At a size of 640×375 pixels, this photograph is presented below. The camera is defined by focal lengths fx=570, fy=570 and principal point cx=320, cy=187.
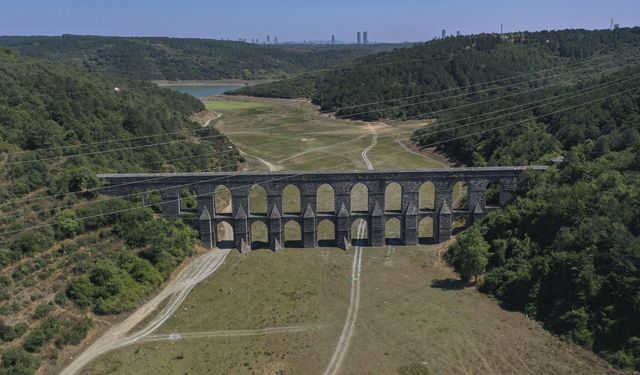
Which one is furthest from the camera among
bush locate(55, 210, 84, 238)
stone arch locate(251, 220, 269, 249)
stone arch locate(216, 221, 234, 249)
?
stone arch locate(251, 220, 269, 249)

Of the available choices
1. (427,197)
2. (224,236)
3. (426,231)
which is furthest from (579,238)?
(224,236)

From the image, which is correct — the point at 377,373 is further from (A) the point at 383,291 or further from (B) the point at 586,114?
(B) the point at 586,114

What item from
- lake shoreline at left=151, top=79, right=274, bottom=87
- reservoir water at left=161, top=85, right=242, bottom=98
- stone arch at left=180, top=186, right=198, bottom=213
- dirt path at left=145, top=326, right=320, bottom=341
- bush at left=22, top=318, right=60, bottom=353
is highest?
lake shoreline at left=151, top=79, right=274, bottom=87

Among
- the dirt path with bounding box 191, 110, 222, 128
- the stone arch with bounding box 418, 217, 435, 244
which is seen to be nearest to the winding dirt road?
the stone arch with bounding box 418, 217, 435, 244

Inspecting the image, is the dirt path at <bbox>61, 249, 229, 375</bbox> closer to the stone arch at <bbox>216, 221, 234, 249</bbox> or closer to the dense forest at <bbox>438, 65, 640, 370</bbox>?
the stone arch at <bbox>216, 221, 234, 249</bbox>

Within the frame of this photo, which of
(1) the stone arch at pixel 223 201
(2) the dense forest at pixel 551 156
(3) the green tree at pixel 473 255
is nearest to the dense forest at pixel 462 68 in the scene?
(2) the dense forest at pixel 551 156

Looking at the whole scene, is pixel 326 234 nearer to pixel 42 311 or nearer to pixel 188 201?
pixel 188 201
